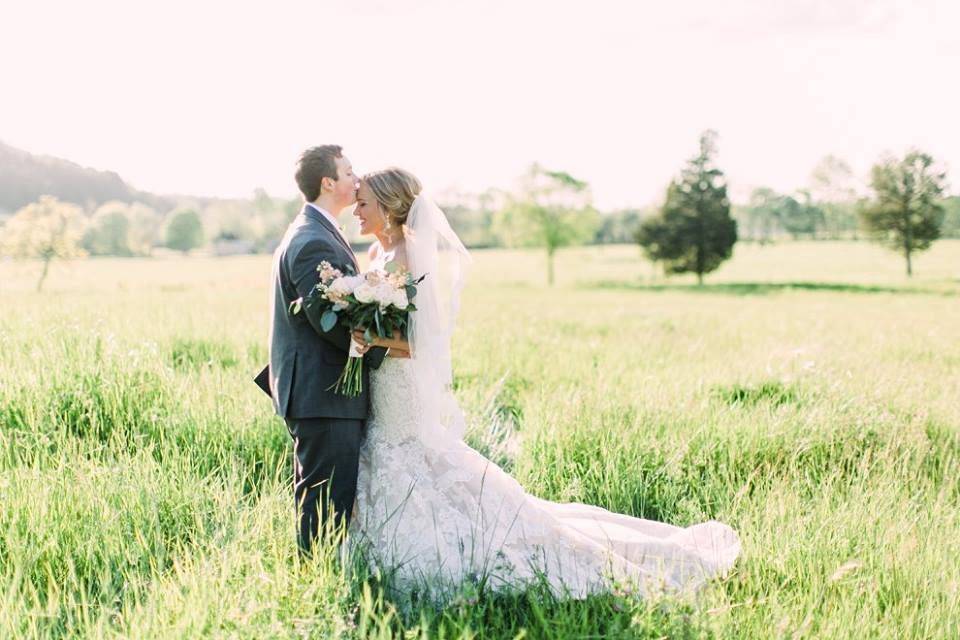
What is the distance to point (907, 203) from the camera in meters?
47.2

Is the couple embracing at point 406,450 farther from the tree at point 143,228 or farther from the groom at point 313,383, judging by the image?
the tree at point 143,228

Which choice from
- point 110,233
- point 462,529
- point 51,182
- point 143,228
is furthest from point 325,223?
point 143,228

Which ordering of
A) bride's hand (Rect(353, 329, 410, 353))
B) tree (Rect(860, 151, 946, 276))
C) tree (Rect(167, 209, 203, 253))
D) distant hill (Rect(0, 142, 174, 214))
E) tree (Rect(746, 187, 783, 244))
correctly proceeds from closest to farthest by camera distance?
bride's hand (Rect(353, 329, 410, 353))
tree (Rect(860, 151, 946, 276))
distant hill (Rect(0, 142, 174, 214))
tree (Rect(167, 209, 203, 253))
tree (Rect(746, 187, 783, 244))

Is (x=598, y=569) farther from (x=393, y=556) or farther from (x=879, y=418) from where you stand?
(x=879, y=418)

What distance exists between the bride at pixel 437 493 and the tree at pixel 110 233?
68.6m

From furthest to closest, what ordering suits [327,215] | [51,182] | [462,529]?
[51,182] < [327,215] < [462,529]

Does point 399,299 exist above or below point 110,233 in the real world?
below

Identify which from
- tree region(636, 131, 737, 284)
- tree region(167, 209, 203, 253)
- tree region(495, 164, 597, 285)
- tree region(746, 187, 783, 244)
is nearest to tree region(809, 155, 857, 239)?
tree region(746, 187, 783, 244)

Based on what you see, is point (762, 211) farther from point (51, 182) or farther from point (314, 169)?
point (314, 169)

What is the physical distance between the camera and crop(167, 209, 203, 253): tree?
260 feet

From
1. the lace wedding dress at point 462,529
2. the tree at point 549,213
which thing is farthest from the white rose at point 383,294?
the tree at point 549,213

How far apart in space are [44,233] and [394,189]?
131ft

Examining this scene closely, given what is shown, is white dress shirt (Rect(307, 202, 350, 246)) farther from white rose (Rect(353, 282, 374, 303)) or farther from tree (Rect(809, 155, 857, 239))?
tree (Rect(809, 155, 857, 239))

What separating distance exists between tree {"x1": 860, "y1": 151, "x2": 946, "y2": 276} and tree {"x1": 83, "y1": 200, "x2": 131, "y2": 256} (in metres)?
67.2
